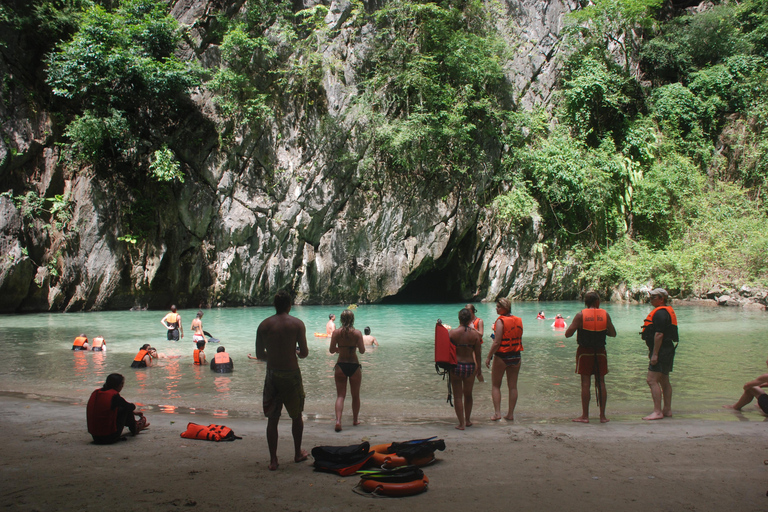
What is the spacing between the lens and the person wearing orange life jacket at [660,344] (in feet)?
19.3

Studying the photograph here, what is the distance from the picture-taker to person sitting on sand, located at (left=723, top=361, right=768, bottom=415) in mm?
6230

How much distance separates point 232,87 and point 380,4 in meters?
9.62

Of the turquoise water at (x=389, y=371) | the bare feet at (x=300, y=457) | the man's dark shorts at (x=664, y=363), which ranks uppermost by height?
the man's dark shorts at (x=664, y=363)

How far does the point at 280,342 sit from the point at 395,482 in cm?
157

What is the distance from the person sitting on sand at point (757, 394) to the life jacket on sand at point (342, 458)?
5522 mm

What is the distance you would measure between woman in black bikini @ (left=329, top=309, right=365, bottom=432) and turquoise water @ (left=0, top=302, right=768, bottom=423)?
2.59 feet

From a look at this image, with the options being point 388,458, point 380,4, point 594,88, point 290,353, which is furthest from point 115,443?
point 594,88

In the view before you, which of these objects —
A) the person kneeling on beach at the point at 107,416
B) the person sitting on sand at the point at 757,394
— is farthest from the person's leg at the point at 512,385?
the person kneeling on beach at the point at 107,416

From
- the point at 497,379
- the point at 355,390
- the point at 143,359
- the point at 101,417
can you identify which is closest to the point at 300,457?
the point at 355,390

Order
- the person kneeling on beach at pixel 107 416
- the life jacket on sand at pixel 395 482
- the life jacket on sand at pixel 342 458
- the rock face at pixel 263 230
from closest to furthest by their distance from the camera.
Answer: the life jacket on sand at pixel 395 482
the life jacket on sand at pixel 342 458
the person kneeling on beach at pixel 107 416
the rock face at pixel 263 230

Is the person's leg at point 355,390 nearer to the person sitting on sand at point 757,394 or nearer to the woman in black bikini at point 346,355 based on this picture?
the woman in black bikini at point 346,355

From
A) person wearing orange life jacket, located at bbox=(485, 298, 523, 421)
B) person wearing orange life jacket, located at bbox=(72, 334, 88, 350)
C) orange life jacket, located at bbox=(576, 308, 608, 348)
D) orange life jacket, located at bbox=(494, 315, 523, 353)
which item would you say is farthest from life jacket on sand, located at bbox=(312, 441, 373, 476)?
person wearing orange life jacket, located at bbox=(72, 334, 88, 350)

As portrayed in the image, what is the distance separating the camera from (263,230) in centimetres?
2394

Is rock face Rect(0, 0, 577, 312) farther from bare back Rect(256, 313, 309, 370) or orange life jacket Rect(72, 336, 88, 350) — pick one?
bare back Rect(256, 313, 309, 370)
